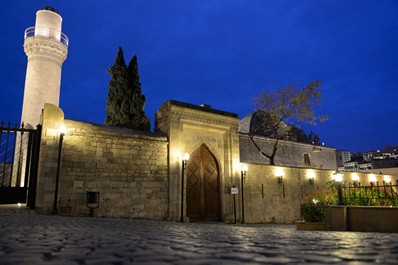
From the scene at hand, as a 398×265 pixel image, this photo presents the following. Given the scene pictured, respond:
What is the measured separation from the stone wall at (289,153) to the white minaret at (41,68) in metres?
15.3

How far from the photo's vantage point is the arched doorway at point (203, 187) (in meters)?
14.5

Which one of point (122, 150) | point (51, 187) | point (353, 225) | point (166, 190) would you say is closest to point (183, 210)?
point (166, 190)

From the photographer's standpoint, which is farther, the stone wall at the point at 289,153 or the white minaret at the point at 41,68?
the stone wall at the point at 289,153

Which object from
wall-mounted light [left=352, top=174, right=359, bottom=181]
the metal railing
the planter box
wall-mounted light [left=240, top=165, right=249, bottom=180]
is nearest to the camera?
the planter box

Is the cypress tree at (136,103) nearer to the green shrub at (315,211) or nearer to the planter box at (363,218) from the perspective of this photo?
the green shrub at (315,211)

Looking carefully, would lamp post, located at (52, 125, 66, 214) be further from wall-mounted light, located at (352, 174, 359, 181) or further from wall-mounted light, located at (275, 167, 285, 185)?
wall-mounted light, located at (352, 174, 359, 181)

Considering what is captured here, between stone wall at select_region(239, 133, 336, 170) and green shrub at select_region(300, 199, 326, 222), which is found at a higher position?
stone wall at select_region(239, 133, 336, 170)

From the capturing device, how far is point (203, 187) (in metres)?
15.1

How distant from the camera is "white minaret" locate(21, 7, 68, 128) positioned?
2048cm

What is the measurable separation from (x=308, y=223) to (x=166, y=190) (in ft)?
20.5

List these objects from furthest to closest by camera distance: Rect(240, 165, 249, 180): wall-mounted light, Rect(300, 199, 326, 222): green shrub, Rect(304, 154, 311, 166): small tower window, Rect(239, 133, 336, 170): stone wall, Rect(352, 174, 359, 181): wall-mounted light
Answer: Rect(304, 154, 311, 166): small tower window, Rect(239, 133, 336, 170): stone wall, Rect(352, 174, 359, 181): wall-mounted light, Rect(240, 165, 249, 180): wall-mounted light, Rect(300, 199, 326, 222): green shrub

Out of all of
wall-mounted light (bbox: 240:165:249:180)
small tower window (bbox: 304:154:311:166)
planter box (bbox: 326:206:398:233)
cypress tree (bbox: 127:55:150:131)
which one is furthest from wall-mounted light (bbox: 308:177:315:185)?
cypress tree (bbox: 127:55:150:131)

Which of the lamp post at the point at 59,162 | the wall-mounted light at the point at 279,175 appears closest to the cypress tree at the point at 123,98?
the lamp post at the point at 59,162

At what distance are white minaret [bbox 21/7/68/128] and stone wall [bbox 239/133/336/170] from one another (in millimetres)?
15268
